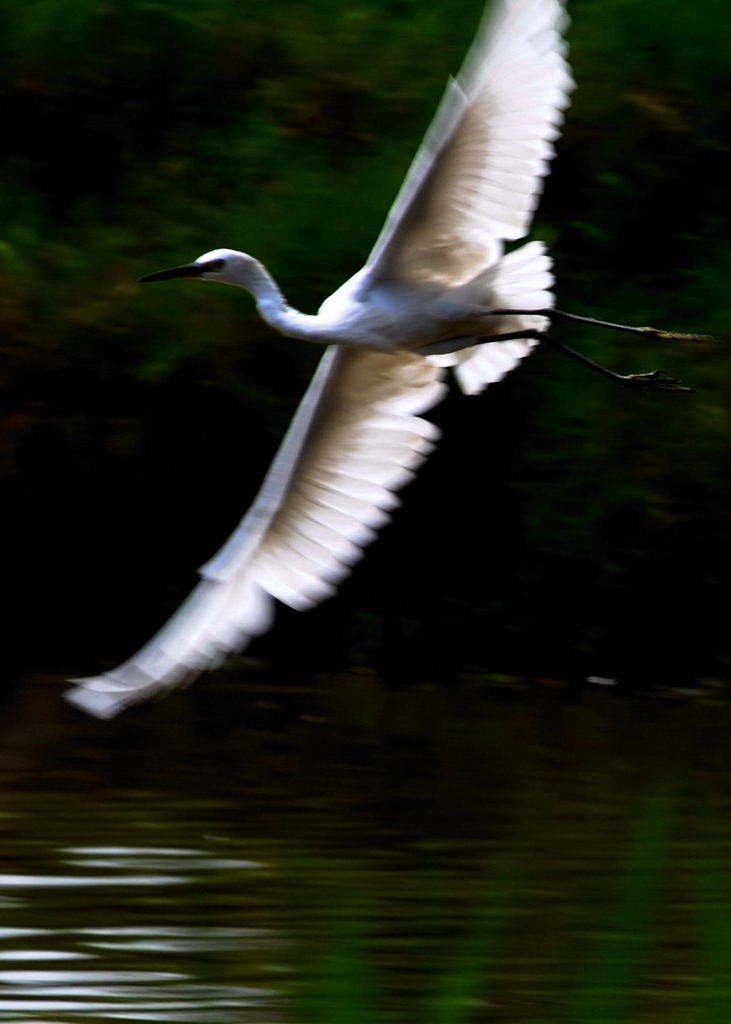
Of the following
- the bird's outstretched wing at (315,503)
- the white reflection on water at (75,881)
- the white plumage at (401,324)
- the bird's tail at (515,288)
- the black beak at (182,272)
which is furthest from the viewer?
the black beak at (182,272)

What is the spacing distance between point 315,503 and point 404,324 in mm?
625

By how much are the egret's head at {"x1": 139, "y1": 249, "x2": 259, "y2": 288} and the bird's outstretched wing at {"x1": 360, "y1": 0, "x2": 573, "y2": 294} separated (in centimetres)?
46

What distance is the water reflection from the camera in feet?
16.5

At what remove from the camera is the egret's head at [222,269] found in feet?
21.9

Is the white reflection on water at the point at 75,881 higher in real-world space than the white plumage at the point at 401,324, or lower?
lower

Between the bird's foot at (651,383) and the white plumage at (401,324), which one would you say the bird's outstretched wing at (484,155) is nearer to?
the white plumage at (401,324)

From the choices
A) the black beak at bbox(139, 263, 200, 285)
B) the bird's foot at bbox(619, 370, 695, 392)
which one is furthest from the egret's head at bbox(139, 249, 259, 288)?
the bird's foot at bbox(619, 370, 695, 392)

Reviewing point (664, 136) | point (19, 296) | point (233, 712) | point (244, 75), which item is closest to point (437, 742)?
point (233, 712)

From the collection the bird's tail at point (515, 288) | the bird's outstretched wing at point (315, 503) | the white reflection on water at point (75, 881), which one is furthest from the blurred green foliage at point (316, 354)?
the white reflection on water at point (75, 881)

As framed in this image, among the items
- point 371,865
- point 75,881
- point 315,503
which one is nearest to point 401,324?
point 315,503

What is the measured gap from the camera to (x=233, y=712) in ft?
29.9

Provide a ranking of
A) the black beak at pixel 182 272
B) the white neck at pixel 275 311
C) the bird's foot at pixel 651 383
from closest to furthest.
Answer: the white neck at pixel 275 311 < the black beak at pixel 182 272 < the bird's foot at pixel 651 383

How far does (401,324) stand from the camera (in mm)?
6414

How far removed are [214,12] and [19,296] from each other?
2678mm
